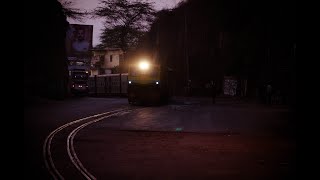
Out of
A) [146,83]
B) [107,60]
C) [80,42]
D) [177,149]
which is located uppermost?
[80,42]

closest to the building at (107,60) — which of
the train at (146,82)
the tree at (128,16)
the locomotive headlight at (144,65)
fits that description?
the tree at (128,16)

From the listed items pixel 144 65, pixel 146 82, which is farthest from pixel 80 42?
pixel 146 82

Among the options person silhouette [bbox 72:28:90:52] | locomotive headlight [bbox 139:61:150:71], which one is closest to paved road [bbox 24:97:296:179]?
locomotive headlight [bbox 139:61:150:71]

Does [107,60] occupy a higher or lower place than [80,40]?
lower

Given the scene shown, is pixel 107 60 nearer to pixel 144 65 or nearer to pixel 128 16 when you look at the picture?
pixel 128 16

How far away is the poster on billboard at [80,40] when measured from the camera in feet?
207

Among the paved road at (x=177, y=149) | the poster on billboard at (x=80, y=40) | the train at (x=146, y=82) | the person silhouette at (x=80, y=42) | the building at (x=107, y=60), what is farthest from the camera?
the building at (x=107, y=60)

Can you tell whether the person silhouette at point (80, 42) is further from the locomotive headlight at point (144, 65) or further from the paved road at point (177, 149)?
the paved road at point (177, 149)

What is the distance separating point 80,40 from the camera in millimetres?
63625

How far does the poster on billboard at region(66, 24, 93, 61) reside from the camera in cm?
6297

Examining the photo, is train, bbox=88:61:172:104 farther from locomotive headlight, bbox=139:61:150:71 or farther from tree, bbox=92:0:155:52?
tree, bbox=92:0:155:52

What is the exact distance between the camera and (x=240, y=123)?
21.4 m

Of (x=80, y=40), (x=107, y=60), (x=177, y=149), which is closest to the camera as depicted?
(x=177, y=149)

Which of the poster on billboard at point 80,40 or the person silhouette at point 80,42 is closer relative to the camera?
the poster on billboard at point 80,40
